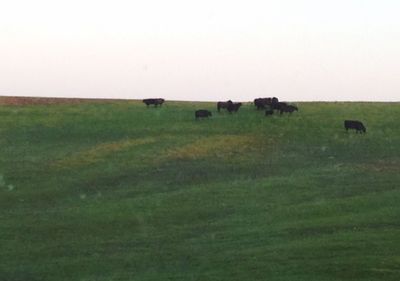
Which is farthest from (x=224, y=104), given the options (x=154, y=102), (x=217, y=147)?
(x=217, y=147)

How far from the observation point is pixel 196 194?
112 ft

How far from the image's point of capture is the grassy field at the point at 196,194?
23.1 metres

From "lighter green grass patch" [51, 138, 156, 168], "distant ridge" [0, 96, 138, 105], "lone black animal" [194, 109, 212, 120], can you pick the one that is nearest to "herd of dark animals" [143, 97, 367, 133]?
"lone black animal" [194, 109, 212, 120]

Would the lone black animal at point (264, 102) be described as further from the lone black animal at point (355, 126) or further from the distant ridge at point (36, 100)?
the distant ridge at point (36, 100)

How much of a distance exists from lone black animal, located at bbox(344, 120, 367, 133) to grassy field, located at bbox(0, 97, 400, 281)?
529mm

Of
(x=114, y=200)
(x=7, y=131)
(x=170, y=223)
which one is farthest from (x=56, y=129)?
(x=170, y=223)

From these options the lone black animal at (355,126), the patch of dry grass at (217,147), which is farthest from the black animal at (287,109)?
the patch of dry grass at (217,147)

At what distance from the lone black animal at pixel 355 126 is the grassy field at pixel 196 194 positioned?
20.8 inches

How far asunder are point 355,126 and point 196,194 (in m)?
17.0

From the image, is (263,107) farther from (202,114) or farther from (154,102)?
(154,102)

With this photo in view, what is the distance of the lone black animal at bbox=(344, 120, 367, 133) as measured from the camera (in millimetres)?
49062

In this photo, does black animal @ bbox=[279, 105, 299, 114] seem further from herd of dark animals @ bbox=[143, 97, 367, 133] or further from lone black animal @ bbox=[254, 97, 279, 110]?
lone black animal @ bbox=[254, 97, 279, 110]

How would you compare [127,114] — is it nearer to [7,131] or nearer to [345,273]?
[7,131]

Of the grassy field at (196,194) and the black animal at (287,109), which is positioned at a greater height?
the black animal at (287,109)
